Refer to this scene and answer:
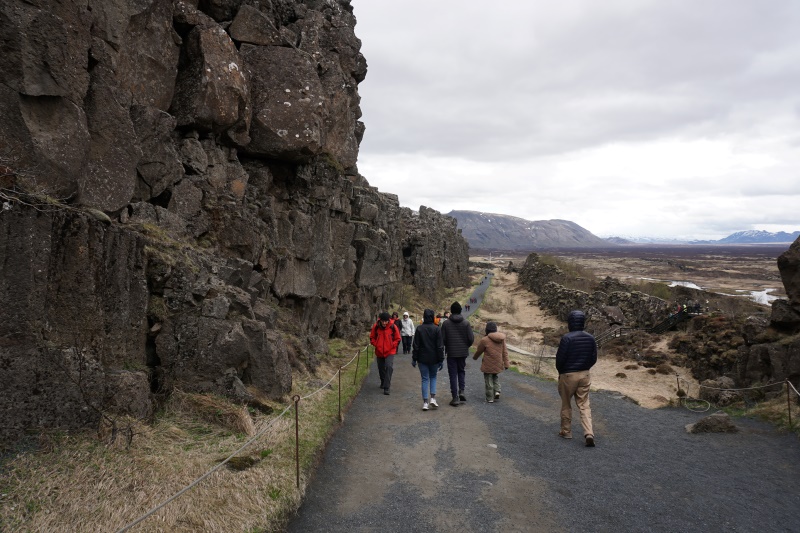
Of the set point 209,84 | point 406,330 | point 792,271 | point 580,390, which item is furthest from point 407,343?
point 792,271

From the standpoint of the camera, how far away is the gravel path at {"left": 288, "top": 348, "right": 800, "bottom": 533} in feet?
23.4

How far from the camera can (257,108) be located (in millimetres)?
16266

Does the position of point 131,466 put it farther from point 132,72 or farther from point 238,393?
point 132,72

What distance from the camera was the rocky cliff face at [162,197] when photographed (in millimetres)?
6906

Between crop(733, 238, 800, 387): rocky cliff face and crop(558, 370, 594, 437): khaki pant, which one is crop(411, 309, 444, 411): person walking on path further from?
crop(733, 238, 800, 387): rocky cliff face

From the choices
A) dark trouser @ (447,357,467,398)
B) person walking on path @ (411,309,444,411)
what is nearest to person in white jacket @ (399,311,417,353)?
dark trouser @ (447,357,467,398)

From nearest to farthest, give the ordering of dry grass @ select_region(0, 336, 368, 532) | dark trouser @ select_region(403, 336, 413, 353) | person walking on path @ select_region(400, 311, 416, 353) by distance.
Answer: dry grass @ select_region(0, 336, 368, 532), person walking on path @ select_region(400, 311, 416, 353), dark trouser @ select_region(403, 336, 413, 353)

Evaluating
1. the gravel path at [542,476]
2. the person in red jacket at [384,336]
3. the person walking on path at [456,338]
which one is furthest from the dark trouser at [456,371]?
the person in red jacket at [384,336]

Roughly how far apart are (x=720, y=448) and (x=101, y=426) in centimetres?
1140

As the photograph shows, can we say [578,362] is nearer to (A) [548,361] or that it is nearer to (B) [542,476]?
(B) [542,476]

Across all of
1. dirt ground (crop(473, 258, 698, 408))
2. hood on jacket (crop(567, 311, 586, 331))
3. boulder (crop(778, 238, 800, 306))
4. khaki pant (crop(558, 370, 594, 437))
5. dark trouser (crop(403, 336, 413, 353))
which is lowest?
dirt ground (crop(473, 258, 698, 408))

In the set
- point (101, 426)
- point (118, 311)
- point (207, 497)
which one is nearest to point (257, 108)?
point (118, 311)

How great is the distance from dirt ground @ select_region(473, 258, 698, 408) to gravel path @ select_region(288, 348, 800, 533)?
6089 mm

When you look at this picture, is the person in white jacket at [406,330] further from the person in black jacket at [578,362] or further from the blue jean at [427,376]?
the person in black jacket at [578,362]
